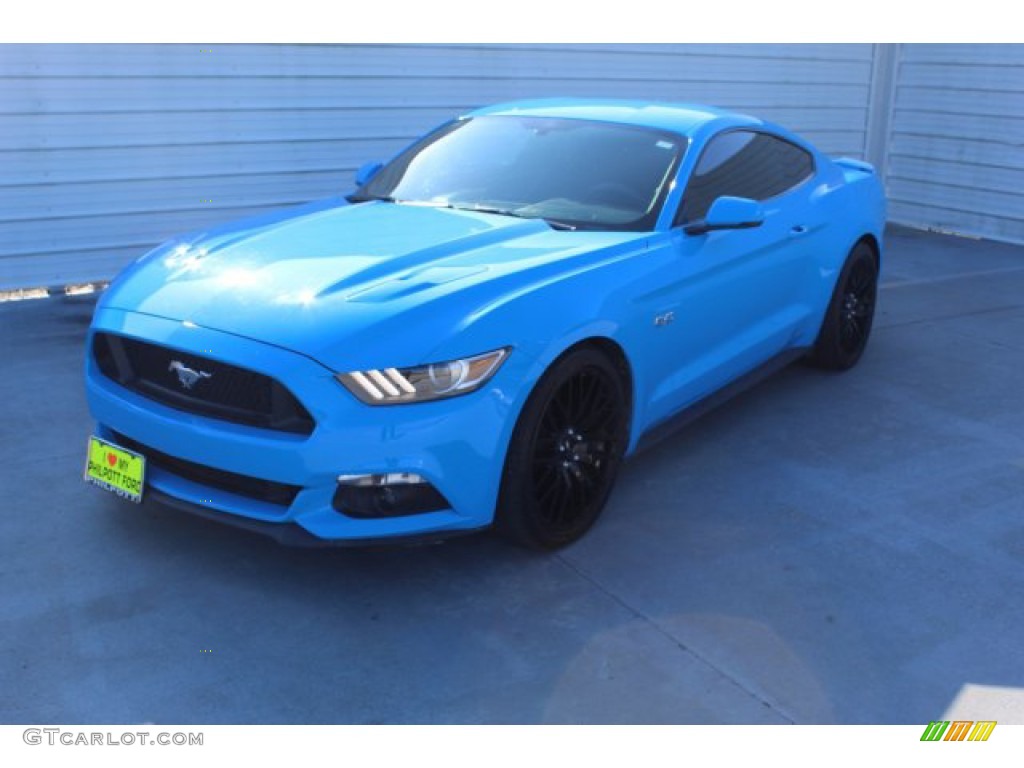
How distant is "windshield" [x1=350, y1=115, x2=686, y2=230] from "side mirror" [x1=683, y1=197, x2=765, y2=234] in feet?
0.66

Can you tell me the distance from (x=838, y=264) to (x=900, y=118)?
6.59m

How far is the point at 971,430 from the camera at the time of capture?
16.9 ft

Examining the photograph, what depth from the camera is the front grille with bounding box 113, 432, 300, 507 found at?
3268 millimetres

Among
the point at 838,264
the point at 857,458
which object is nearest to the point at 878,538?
the point at 857,458

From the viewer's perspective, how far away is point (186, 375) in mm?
3346

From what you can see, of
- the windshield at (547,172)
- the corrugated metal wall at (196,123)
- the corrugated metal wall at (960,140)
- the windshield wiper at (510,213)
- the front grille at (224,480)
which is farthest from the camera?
the corrugated metal wall at (960,140)

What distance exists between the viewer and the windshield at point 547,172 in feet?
14.1

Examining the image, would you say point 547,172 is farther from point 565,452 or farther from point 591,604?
point 591,604

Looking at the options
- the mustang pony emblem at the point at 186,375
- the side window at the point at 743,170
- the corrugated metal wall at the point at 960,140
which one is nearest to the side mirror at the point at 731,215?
the side window at the point at 743,170

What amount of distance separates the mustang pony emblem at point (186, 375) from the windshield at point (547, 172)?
4.93 feet
